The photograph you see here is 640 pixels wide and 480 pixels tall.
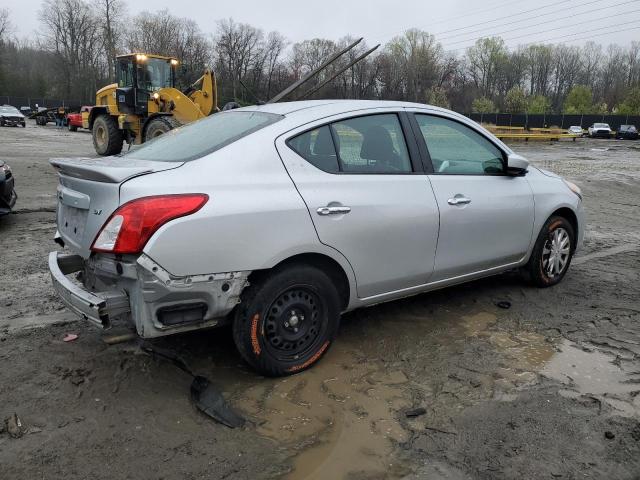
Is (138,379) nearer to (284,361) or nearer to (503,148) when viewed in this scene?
(284,361)

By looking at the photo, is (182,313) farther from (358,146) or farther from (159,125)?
(159,125)

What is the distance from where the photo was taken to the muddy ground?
2.57 metres

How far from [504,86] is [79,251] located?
10242 centimetres

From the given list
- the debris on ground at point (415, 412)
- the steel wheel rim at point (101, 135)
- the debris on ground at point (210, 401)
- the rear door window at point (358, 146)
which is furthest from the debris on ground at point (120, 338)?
the steel wheel rim at point (101, 135)

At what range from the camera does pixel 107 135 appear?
17.4 meters

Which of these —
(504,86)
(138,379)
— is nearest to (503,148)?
(138,379)

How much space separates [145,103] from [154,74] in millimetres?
1324

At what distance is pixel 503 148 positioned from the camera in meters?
4.48

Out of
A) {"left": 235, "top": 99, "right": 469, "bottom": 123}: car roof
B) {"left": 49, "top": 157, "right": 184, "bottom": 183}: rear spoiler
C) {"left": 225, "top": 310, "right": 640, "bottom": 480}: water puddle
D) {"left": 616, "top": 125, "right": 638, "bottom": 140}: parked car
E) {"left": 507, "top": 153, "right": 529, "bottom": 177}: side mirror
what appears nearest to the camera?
{"left": 225, "top": 310, "right": 640, "bottom": 480}: water puddle

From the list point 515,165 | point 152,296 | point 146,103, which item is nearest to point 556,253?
point 515,165

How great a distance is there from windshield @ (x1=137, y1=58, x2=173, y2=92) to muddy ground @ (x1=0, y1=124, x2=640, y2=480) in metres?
13.8

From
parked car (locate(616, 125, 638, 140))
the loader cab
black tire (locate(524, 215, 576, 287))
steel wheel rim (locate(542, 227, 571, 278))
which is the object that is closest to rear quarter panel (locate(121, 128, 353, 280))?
black tire (locate(524, 215, 576, 287))

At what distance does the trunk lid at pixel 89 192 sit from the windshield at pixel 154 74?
14.9 m

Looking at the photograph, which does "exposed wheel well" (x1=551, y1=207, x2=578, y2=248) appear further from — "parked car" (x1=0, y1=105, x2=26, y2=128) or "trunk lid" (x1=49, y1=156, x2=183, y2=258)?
"parked car" (x1=0, y1=105, x2=26, y2=128)
